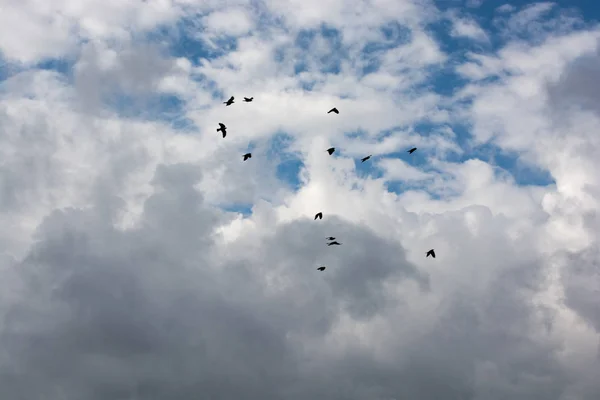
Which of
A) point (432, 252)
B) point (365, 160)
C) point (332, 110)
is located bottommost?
point (432, 252)

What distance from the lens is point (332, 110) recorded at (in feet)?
431

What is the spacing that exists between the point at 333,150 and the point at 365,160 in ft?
24.3

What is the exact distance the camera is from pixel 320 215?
431 ft

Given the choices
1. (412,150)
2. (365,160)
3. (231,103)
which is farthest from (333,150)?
(231,103)

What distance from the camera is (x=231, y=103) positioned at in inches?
4761

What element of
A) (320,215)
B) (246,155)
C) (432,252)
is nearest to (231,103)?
(246,155)

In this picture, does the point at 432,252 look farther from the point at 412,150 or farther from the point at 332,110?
the point at 332,110

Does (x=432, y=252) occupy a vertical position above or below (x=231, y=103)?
below

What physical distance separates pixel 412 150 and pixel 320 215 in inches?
851

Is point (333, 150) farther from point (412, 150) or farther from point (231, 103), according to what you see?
point (231, 103)

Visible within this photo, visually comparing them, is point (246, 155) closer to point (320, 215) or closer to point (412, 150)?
point (320, 215)

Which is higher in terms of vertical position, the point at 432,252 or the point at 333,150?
the point at 333,150

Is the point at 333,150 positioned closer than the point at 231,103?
No

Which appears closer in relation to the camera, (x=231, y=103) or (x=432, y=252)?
(x=231, y=103)
